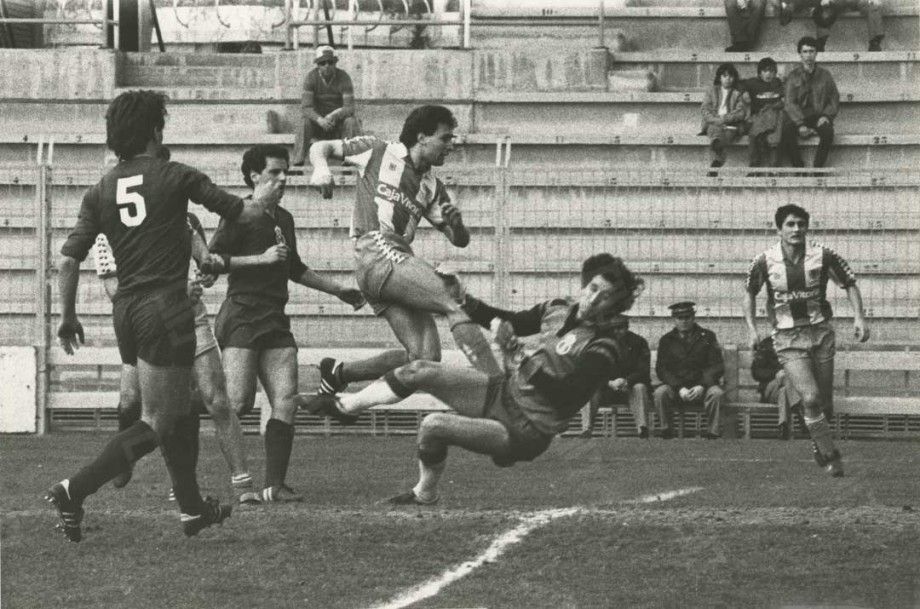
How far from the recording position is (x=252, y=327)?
13102 mm

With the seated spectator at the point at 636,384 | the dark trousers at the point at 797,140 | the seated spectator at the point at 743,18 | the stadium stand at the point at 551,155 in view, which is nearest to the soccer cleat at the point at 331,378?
the seated spectator at the point at 636,384

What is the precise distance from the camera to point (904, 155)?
71.5ft

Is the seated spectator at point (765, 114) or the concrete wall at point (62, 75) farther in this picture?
the concrete wall at point (62, 75)

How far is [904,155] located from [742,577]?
1145 centimetres

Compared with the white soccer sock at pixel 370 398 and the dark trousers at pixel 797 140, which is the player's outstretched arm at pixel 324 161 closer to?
the white soccer sock at pixel 370 398

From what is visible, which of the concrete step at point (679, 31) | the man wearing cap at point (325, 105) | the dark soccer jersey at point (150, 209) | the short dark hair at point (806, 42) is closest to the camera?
the dark soccer jersey at point (150, 209)

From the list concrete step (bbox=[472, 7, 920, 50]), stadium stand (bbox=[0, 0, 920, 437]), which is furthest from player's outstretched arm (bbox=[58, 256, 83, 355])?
concrete step (bbox=[472, 7, 920, 50])

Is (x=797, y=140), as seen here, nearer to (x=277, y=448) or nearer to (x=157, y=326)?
(x=277, y=448)

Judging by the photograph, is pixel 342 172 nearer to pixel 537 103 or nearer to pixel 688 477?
pixel 537 103

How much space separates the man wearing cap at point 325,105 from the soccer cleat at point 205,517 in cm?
1110

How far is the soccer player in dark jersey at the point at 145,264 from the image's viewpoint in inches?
400

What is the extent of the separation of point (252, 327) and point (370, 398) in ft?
6.87

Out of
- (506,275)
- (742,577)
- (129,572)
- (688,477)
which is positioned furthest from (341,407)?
(506,275)

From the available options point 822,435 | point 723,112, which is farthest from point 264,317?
point 723,112
